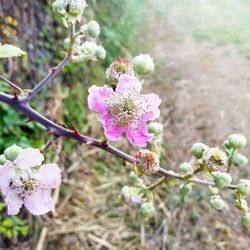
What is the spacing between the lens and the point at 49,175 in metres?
0.74

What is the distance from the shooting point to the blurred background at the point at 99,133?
1.55 meters

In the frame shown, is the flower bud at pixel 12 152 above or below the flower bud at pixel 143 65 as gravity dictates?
below

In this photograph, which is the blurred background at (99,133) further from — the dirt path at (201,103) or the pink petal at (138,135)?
the pink petal at (138,135)

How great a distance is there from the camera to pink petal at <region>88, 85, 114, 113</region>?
71 centimetres

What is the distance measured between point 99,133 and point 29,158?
1324mm

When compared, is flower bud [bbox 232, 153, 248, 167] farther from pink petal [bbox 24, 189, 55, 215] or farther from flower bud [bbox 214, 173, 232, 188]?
pink petal [bbox 24, 189, 55, 215]

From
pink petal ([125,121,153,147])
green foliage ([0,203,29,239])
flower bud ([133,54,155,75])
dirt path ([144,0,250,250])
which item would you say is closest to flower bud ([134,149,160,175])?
pink petal ([125,121,153,147])

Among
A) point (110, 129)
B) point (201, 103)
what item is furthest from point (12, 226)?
point (201, 103)

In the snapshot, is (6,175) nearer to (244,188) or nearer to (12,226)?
(244,188)

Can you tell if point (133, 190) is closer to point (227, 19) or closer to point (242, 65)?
point (242, 65)

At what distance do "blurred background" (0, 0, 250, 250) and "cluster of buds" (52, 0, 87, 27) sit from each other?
281 millimetres

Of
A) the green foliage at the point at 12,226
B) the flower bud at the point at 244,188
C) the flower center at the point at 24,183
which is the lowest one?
the flower center at the point at 24,183

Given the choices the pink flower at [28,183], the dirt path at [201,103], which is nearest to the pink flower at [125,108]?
the pink flower at [28,183]

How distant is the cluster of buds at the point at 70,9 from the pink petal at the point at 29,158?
0.73 feet
